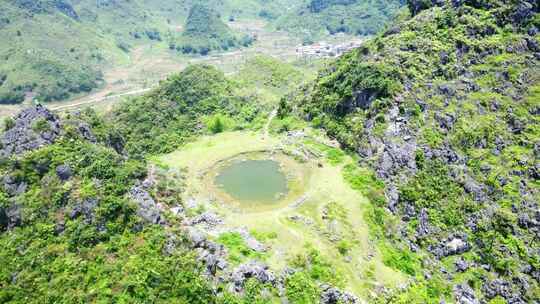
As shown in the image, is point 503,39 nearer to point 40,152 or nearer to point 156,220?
point 156,220

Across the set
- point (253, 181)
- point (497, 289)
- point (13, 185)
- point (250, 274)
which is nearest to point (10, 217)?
point (13, 185)

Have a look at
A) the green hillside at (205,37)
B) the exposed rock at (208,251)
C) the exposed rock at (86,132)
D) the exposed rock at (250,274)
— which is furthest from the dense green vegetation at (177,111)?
the green hillside at (205,37)

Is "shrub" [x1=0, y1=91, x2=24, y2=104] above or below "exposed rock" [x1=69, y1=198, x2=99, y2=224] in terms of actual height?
below

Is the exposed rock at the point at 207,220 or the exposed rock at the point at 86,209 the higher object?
the exposed rock at the point at 86,209

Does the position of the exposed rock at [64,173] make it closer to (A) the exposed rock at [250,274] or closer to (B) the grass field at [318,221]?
(B) the grass field at [318,221]

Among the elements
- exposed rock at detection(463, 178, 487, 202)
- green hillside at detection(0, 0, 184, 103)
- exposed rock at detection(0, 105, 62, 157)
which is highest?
exposed rock at detection(0, 105, 62, 157)

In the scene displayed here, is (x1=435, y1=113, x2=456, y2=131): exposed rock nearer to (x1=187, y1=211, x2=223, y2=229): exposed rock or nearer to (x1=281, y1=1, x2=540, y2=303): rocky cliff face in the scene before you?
(x1=281, y1=1, x2=540, y2=303): rocky cliff face

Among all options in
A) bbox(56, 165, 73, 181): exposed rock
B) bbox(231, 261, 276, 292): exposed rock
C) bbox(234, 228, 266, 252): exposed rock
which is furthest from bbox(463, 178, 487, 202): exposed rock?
bbox(56, 165, 73, 181): exposed rock
